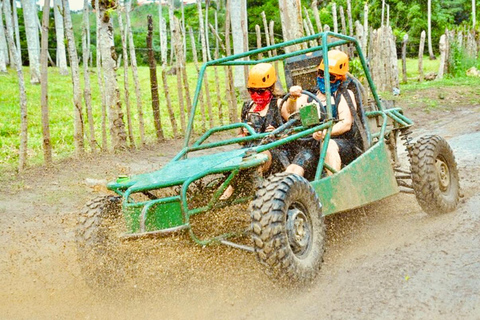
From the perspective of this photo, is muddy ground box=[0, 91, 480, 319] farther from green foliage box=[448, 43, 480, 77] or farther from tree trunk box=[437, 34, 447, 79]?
green foliage box=[448, 43, 480, 77]

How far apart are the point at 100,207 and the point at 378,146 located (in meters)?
2.33

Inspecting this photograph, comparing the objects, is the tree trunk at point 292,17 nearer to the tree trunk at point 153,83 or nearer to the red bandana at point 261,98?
the tree trunk at point 153,83

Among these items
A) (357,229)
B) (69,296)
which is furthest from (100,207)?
(357,229)

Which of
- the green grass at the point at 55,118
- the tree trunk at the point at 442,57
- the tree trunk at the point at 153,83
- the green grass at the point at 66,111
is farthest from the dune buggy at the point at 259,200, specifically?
the tree trunk at the point at 442,57

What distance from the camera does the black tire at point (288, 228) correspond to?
3773 mm

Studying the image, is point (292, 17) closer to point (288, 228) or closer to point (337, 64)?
point (337, 64)

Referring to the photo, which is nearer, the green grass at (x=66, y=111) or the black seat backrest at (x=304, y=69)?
the black seat backrest at (x=304, y=69)

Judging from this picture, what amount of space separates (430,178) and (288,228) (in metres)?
2.07

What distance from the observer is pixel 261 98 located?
548 centimetres

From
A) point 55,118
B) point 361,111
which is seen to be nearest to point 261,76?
point 361,111

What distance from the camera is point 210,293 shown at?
163 inches

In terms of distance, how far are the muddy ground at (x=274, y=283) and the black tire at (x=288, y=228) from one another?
0.18 meters

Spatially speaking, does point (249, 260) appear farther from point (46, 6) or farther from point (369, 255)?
point (46, 6)

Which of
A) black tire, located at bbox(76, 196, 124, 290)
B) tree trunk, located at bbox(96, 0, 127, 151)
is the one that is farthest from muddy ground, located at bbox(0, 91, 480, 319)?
tree trunk, located at bbox(96, 0, 127, 151)
